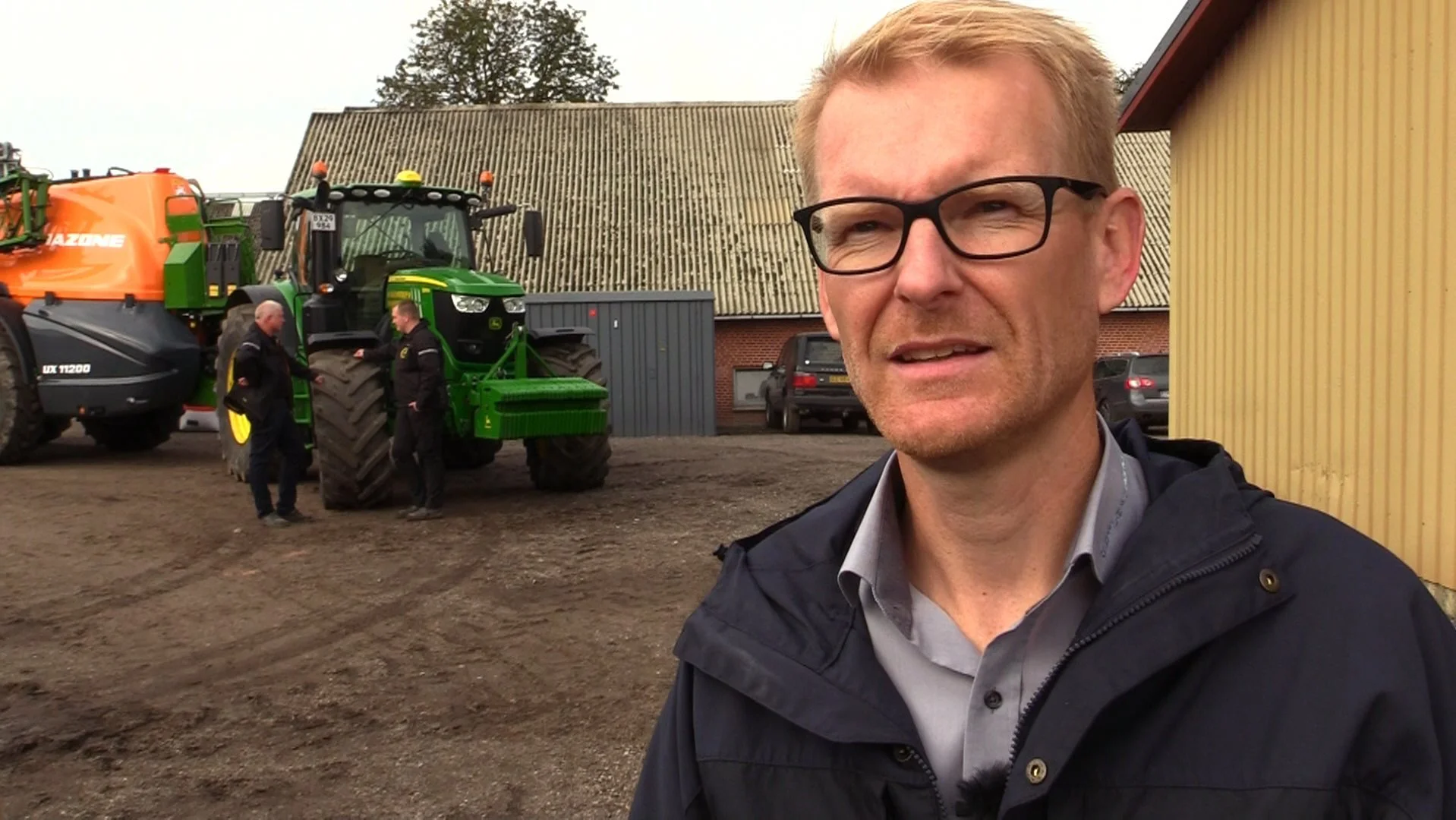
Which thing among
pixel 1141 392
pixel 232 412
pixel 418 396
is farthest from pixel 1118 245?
pixel 1141 392

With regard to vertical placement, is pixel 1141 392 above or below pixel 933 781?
below

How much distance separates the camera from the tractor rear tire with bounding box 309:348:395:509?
38.0 feet

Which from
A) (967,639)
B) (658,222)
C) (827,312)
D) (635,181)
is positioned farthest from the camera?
(635,181)

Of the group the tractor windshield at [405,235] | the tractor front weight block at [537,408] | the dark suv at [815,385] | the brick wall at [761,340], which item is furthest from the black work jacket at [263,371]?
the brick wall at [761,340]

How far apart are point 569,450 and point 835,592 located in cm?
1149

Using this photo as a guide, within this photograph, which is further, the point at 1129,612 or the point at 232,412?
the point at 232,412

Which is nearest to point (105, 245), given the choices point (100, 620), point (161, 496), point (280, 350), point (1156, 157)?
point (161, 496)

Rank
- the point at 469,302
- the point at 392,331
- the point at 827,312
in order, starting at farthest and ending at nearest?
1. the point at 469,302
2. the point at 392,331
3. the point at 827,312

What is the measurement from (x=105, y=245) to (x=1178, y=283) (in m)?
12.0

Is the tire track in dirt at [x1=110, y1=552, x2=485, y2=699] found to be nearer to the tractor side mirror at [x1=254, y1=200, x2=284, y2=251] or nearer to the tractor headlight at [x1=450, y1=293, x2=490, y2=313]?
the tractor headlight at [x1=450, y1=293, x2=490, y2=313]

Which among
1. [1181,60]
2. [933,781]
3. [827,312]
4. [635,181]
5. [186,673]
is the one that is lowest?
[186,673]

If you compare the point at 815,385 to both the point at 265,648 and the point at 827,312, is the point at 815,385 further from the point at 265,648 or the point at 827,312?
the point at 827,312

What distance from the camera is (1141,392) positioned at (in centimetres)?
1991

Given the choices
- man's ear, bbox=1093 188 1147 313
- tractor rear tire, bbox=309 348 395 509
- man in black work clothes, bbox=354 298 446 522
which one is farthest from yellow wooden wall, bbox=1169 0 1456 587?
tractor rear tire, bbox=309 348 395 509
